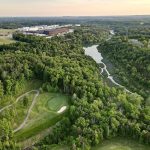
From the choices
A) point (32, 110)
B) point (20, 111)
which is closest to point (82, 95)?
point (32, 110)

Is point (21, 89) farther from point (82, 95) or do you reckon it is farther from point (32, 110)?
point (82, 95)

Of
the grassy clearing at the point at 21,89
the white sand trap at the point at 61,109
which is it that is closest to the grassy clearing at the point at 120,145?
the white sand trap at the point at 61,109

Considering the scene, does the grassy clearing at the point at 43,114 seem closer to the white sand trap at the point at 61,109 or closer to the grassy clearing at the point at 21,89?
the white sand trap at the point at 61,109

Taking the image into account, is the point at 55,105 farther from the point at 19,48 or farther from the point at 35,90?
the point at 19,48

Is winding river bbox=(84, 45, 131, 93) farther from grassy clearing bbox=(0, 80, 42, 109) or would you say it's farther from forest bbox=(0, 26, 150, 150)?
grassy clearing bbox=(0, 80, 42, 109)

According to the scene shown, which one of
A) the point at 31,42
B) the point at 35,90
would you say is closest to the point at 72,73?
the point at 35,90
